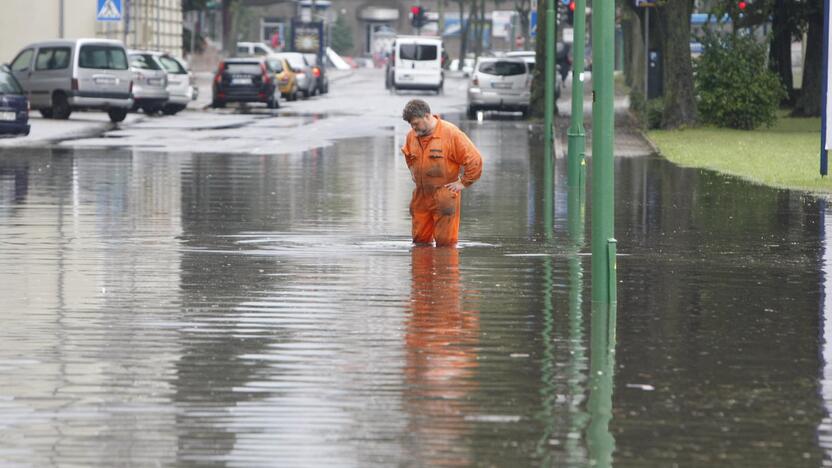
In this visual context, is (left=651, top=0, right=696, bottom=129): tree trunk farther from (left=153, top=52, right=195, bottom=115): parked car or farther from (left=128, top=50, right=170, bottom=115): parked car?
(left=153, top=52, right=195, bottom=115): parked car

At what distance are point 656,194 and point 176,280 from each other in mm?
10291

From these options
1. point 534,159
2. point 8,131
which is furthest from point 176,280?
point 8,131

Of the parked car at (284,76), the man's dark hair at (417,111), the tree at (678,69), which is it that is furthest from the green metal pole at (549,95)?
the parked car at (284,76)

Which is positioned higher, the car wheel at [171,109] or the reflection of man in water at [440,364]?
the reflection of man in water at [440,364]

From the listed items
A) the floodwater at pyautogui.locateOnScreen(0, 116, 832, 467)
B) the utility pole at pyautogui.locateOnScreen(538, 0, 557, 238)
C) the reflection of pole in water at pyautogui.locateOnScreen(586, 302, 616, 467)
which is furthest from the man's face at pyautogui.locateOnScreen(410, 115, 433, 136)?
the utility pole at pyautogui.locateOnScreen(538, 0, 557, 238)

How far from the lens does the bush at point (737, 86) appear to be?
40.6 m

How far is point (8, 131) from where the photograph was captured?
33.0 metres

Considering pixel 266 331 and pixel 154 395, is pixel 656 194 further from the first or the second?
pixel 154 395

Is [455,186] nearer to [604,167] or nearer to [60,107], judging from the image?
[604,167]

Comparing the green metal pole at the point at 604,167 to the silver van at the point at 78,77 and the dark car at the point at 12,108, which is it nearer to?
the dark car at the point at 12,108

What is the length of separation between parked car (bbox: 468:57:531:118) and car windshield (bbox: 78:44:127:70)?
10496mm

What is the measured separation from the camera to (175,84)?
1930 inches

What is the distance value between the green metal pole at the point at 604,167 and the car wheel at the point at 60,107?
108 ft

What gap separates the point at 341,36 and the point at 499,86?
4199 inches
